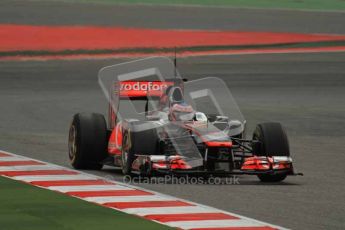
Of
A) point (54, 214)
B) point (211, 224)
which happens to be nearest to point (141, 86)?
point (54, 214)

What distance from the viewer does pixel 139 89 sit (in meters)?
19.9

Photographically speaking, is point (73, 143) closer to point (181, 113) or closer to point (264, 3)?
point (181, 113)

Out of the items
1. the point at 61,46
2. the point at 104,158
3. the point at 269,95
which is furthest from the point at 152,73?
the point at 104,158

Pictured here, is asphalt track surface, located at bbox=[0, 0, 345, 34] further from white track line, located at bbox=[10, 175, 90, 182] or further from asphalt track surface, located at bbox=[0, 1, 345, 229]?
white track line, located at bbox=[10, 175, 90, 182]

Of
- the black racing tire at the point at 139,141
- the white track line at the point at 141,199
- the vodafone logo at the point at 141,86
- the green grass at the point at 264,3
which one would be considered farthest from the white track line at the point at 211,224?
the green grass at the point at 264,3

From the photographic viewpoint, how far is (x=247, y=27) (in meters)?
55.5

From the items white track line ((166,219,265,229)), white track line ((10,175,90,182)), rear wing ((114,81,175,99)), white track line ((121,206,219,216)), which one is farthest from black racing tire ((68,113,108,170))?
white track line ((166,219,265,229))

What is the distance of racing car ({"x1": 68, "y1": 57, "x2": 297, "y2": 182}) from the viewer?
1736cm

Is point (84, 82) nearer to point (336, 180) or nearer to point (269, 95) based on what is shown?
point (269, 95)

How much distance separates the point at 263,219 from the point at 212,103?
65.1ft

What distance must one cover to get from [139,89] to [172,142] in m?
2.32

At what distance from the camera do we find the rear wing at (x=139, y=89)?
19766mm

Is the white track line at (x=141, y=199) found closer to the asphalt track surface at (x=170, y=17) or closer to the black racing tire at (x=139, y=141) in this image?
the black racing tire at (x=139, y=141)

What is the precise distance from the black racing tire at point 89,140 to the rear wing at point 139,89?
84 cm
